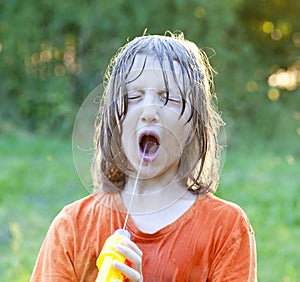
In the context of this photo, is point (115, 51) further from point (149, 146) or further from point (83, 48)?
point (149, 146)

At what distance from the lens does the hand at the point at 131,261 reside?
1.18 meters

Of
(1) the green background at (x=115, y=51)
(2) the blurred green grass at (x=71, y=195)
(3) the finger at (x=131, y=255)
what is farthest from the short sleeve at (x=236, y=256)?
(1) the green background at (x=115, y=51)

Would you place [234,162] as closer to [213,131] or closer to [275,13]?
[275,13]

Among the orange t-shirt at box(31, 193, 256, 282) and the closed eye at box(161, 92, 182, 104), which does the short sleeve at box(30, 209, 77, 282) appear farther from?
the closed eye at box(161, 92, 182, 104)

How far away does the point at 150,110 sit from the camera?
132 centimetres

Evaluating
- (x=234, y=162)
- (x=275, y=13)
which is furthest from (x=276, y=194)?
(x=275, y=13)

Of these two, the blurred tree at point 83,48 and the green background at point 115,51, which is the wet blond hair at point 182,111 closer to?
the green background at point 115,51

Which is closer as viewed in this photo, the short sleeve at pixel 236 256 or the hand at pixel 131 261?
the hand at pixel 131 261

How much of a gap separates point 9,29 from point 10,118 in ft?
3.06

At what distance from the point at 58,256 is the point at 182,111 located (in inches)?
14.6

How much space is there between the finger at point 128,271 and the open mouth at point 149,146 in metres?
0.22

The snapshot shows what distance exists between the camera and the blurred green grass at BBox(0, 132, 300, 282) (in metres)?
3.53

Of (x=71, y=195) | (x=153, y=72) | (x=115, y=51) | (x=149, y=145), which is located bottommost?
(x=71, y=195)

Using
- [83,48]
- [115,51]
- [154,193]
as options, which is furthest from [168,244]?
[83,48]
